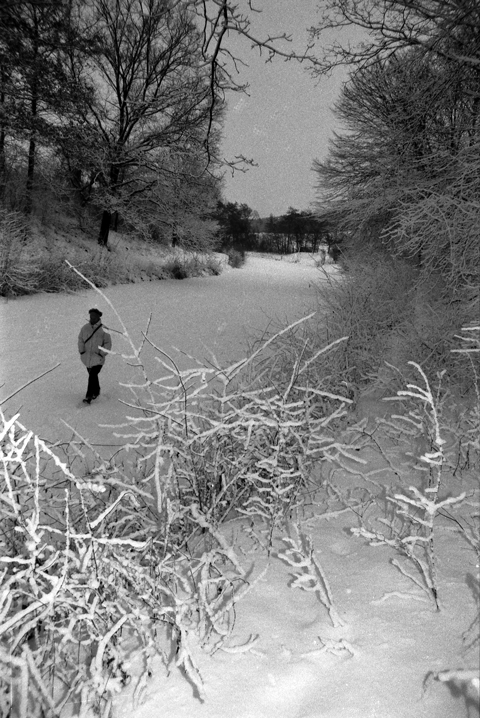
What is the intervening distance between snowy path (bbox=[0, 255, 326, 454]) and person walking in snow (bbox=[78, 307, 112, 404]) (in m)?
0.24

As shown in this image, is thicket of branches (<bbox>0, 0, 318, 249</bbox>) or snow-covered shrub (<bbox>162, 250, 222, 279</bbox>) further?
snow-covered shrub (<bbox>162, 250, 222, 279</bbox>)

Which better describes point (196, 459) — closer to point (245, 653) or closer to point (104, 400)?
point (245, 653)

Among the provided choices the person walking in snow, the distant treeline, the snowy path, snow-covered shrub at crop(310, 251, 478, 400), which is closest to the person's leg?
the person walking in snow

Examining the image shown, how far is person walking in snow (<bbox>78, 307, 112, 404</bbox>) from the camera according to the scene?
7.16 meters

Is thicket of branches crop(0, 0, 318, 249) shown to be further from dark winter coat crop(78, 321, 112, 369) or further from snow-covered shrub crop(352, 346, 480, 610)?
snow-covered shrub crop(352, 346, 480, 610)

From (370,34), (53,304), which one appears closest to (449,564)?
(370,34)

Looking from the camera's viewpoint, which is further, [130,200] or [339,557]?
[130,200]

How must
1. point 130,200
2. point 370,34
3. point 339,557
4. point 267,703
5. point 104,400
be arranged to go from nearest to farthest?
point 267,703
point 339,557
point 370,34
point 104,400
point 130,200

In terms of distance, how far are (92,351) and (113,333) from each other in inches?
155

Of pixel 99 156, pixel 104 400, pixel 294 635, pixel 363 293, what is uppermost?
pixel 99 156

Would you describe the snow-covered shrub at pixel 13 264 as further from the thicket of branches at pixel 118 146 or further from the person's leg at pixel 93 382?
the person's leg at pixel 93 382

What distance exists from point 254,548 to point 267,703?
3.59 feet

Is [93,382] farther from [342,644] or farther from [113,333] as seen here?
[342,644]

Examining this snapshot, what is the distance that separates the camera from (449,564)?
84.7 inches
